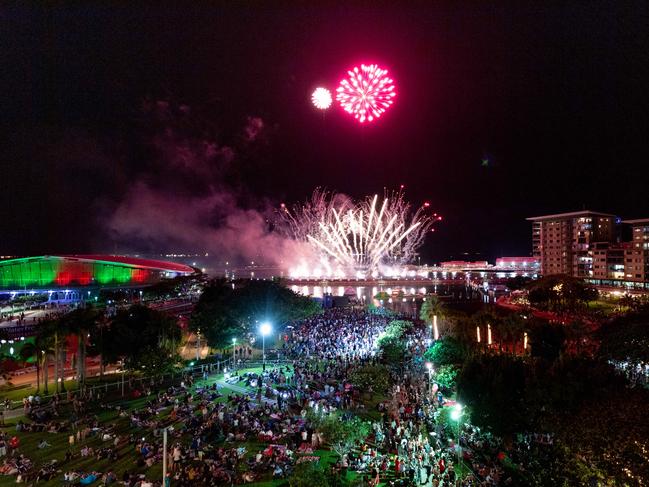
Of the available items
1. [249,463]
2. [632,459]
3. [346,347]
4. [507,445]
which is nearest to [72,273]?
[346,347]

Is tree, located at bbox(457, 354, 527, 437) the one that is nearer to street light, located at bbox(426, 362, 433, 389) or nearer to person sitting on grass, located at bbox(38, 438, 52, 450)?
street light, located at bbox(426, 362, 433, 389)

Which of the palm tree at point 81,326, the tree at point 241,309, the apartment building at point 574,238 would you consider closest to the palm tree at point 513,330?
the tree at point 241,309

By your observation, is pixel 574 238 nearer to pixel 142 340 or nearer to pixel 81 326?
pixel 142 340

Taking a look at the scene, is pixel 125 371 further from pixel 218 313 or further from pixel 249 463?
pixel 249 463

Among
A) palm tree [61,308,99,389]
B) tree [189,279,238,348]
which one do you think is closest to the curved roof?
tree [189,279,238,348]

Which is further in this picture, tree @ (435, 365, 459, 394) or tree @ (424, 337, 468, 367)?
tree @ (424, 337, 468, 367)

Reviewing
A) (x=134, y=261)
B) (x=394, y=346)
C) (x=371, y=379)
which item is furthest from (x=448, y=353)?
(x=134, y=261)

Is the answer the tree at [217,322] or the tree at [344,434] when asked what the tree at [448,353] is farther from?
the tree at [217,322]
